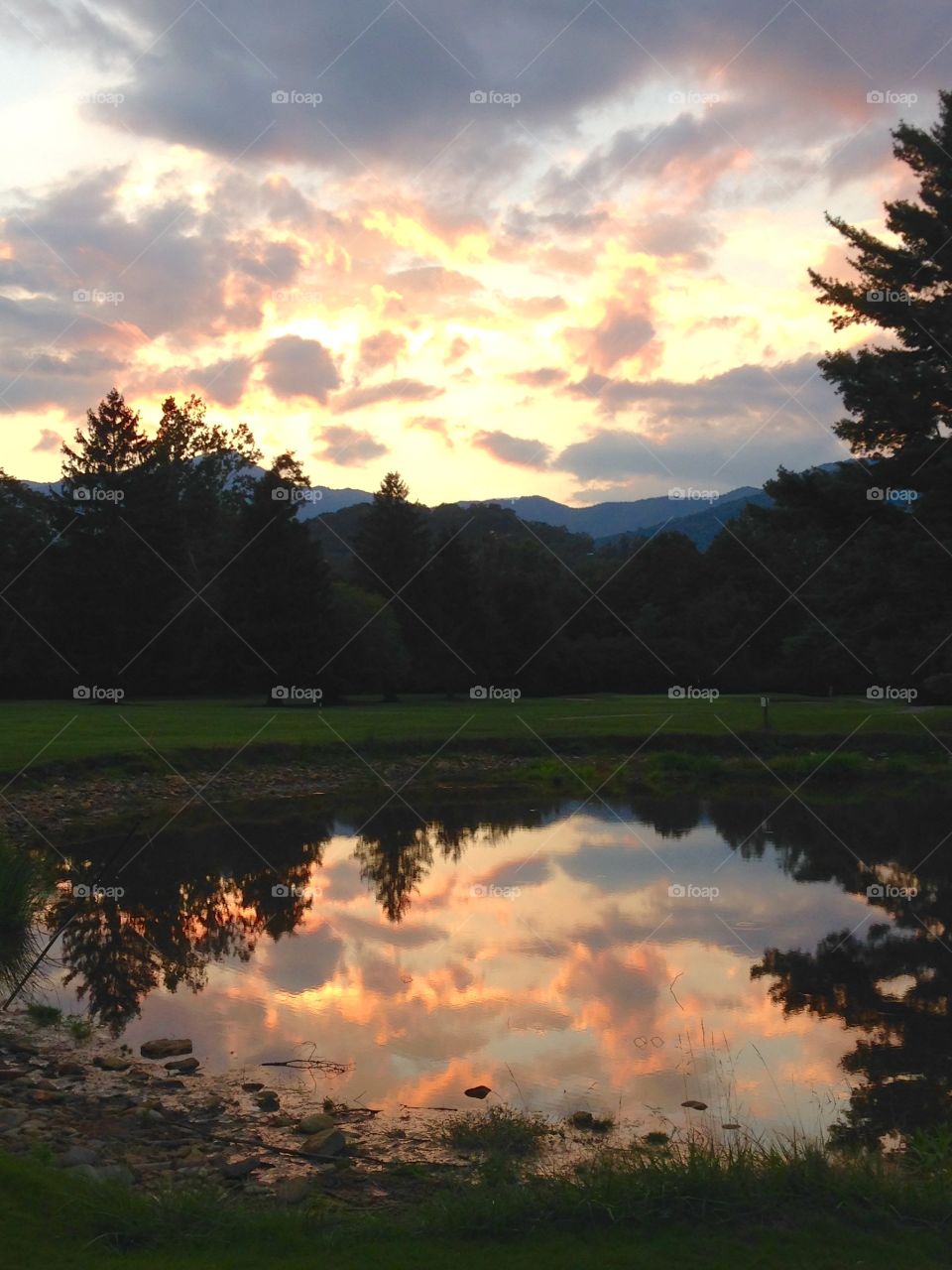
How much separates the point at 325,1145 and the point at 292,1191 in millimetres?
975

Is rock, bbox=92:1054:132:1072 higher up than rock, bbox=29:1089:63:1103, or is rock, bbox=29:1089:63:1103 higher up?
rock, bbox=29:1089:63:1103

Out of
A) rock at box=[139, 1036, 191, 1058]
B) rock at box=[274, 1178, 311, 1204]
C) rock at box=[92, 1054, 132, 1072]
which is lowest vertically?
rock at box=[139, 1036, 191, 1058]

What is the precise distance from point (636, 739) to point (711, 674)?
3246 cm

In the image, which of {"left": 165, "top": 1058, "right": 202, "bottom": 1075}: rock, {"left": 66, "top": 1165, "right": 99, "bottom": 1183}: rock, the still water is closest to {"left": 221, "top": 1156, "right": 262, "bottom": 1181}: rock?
{"left": 66, "top": 1165, "right": 99, "bottom": 1183}: rock

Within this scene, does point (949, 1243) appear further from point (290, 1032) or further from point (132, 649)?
point (132, 649)

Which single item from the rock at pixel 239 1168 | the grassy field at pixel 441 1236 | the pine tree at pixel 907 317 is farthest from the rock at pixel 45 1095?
the pine tree at pixel 907 317

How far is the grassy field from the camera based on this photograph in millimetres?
4641

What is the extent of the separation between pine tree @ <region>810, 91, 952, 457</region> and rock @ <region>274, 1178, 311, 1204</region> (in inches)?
1067

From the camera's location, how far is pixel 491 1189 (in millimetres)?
5473

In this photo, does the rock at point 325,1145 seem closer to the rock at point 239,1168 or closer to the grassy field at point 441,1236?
the rock at point 239,1168

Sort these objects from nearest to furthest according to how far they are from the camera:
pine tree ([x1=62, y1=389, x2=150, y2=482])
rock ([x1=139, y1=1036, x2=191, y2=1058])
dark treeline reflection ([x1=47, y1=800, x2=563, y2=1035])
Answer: rock ([x1=139, y1=1036, x2=191, y2=1058]) < dark treeline reflection ([x1=47, y1=800, x2=563, y2=1035]) < pine tree ([x1=62, y1=389, x2=150, y2=482])

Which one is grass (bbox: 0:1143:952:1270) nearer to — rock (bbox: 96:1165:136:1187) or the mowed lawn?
rock (bbox: 96:1165:136:1187)

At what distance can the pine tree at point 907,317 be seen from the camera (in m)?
29.6

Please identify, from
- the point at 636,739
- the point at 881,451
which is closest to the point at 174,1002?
the point at 636,739
